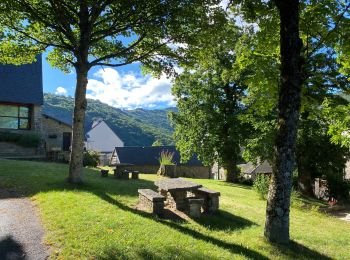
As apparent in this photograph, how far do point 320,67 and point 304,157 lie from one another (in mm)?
5545

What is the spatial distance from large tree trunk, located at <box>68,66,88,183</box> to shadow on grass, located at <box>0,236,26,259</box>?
5095mm

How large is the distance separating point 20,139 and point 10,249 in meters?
21.9

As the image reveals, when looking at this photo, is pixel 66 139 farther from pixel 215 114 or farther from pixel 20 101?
pixel 215 114

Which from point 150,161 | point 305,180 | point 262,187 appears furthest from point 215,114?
point 150,161

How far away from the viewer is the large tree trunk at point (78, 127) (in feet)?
38.9

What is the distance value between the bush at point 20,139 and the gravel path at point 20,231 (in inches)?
684

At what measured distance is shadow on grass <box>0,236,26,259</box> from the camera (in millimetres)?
6152

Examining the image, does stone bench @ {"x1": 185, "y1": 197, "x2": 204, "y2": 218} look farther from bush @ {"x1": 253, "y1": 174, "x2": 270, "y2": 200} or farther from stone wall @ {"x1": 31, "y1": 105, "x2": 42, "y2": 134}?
stone wall @ {"x1": 31, "y1": 105, "x2": 42, "y2": 134}

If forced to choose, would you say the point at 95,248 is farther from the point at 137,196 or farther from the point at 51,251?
the point at 137,196

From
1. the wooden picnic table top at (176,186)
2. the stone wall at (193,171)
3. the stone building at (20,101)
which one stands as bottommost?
the stone wall at (193,171)

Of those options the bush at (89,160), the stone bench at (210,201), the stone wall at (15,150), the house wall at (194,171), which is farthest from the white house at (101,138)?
the stone bench at (210,201)

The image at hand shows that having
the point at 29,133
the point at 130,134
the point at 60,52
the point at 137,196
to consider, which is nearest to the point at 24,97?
the point at 29,133

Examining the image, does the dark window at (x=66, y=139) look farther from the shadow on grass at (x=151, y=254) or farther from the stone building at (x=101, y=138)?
the stone building at (x=101, y=138)

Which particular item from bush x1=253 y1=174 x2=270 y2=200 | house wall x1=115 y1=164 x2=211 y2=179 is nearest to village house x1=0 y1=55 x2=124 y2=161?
house wall x1=115 y1=164 x2=211 y2=179
